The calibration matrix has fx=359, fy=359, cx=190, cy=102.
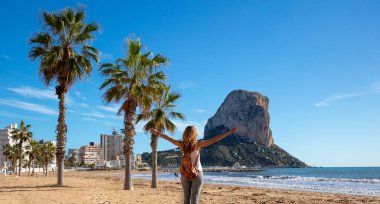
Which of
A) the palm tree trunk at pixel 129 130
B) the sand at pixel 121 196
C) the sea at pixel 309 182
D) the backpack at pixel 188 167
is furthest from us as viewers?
the sea at pixel 309 182

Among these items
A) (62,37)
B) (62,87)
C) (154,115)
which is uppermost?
(62,37)

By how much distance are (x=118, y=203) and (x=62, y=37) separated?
1172 cm

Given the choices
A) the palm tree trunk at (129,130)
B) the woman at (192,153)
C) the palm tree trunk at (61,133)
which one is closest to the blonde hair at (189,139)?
the woman at (192,153)

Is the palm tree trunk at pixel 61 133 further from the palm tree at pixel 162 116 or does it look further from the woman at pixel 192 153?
the woman at pixel 192 153

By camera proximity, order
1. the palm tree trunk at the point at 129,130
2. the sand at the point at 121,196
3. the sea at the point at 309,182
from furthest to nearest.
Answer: the sea at the point at 309,182
the palm tree trunk at the point at 129,130
the sand at the point at 121,196

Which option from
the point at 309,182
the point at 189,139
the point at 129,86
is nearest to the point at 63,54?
the point at 129,86

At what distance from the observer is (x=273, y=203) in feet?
56.5

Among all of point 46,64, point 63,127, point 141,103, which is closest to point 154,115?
point 141,103

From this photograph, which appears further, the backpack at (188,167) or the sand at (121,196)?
the sand at (121,196)

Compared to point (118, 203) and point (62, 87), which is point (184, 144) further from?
point (62, 87)

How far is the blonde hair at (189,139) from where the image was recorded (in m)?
5.03

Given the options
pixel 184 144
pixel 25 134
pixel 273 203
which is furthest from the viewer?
pixel 25 134

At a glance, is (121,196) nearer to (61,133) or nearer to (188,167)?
(61,133)

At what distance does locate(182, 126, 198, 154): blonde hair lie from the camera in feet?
16.5
